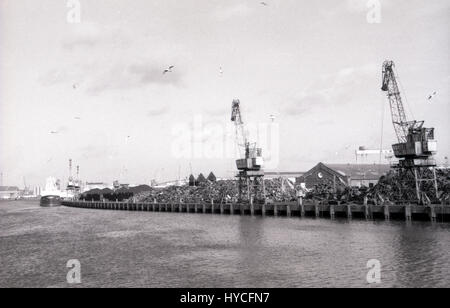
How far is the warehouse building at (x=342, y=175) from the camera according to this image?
105 meters

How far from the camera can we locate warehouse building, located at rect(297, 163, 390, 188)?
105 meters

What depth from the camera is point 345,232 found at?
45.9 meters

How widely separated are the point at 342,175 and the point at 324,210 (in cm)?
4412

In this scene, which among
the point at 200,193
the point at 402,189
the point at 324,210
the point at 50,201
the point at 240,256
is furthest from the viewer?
the point at 50,201

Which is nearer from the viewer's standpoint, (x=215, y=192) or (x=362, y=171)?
(x=215, y=192)

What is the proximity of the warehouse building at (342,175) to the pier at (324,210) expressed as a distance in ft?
101

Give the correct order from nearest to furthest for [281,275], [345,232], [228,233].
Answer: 1. [281,275]
2. [345,232]
3. [228,233]

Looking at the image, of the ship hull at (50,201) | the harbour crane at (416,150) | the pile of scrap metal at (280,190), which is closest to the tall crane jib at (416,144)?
the harbour crane at (416,150)

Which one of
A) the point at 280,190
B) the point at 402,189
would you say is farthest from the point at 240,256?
the point at 280,190

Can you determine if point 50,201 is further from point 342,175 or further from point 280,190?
point 342,175

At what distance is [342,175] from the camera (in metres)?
106
